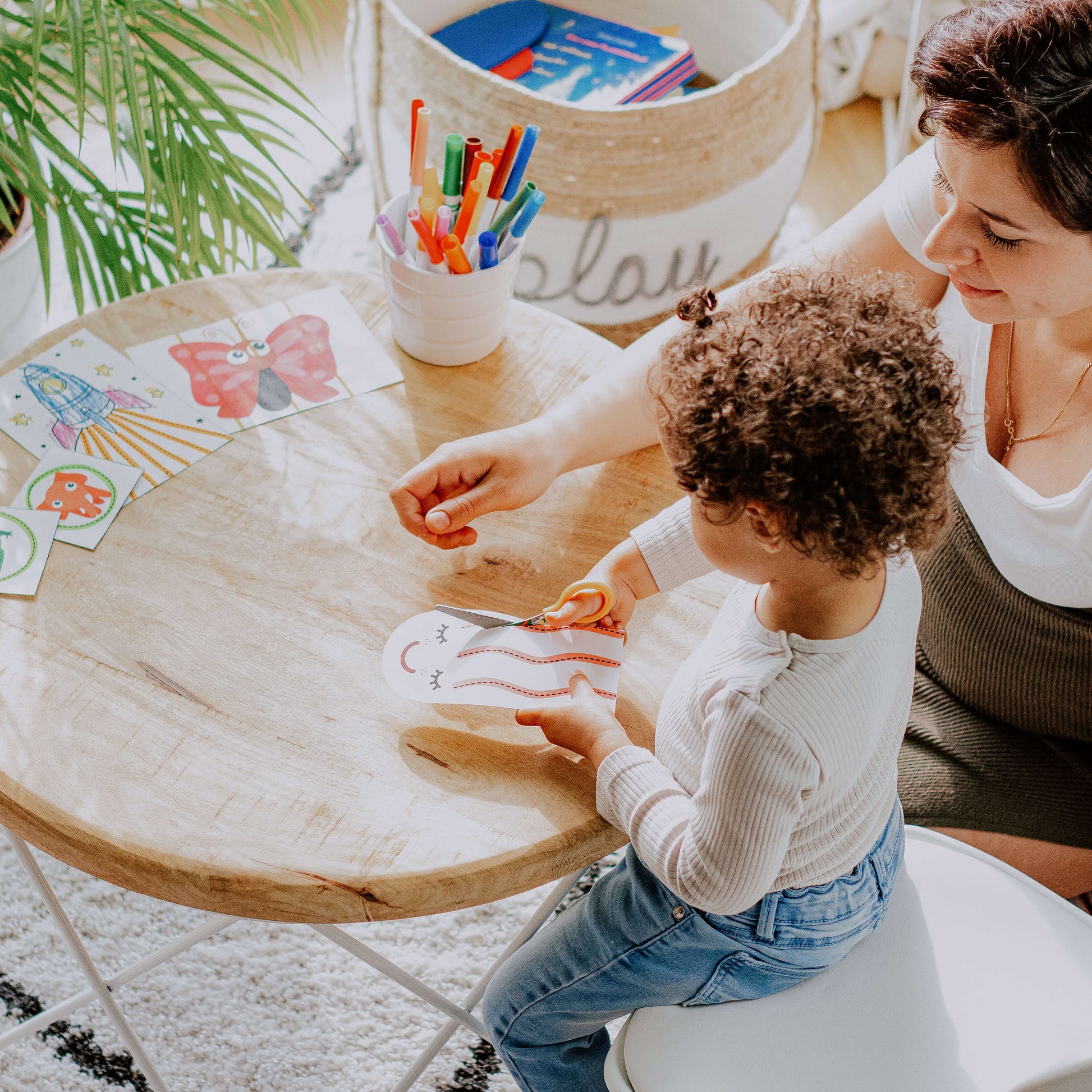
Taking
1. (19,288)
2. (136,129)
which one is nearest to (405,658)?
(136,129)

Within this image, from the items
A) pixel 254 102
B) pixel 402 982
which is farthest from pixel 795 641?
pixel 254 102

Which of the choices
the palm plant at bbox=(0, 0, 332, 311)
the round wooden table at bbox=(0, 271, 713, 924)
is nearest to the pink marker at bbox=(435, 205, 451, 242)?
the round wooden table at bbox=(0, 271, 713, 924)

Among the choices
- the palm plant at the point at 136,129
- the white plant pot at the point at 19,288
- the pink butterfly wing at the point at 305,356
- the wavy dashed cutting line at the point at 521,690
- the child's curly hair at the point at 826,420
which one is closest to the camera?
the child's curly hair at the point at 826,420

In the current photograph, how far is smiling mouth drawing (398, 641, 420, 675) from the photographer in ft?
2.81

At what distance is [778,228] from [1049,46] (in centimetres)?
121

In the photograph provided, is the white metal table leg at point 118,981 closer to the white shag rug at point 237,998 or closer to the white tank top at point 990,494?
the white shag rug at point 237,998

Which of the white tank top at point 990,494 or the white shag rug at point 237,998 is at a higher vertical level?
the white tank top at point 990,494

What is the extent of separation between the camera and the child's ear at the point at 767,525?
661 mm

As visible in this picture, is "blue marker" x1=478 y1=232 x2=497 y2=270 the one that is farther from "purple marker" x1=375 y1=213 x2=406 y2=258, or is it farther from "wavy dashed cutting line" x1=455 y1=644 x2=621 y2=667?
"wavy dashed cutting line" x1=455 y1=644 x2=621 y2=667

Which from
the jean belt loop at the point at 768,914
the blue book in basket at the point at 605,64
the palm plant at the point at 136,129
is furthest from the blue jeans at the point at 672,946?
the blue book in basket at the point at 605,64

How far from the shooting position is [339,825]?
76 cm

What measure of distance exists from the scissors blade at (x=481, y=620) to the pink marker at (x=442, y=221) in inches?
14.3

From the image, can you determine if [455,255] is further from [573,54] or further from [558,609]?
[573,54]

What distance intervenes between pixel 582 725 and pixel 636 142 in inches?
44.2
